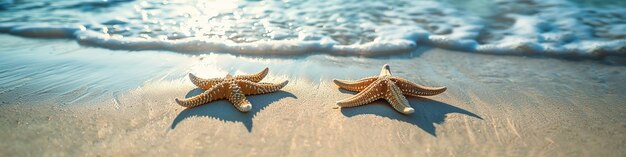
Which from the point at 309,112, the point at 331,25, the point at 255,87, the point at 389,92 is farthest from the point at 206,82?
the point at 331,25

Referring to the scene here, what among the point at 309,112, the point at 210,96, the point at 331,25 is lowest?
the point at 309,112

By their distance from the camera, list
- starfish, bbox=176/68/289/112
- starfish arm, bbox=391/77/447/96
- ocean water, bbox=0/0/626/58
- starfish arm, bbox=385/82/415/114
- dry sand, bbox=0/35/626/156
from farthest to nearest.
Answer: ocean water, bbox=0/0/626/58
starfish arm, bbox=391/77/447/96
starfish, bbox=176/68/289/112
starfish arm, bbox=385/82/415/114
dry sand, bbox=0/35/626/156

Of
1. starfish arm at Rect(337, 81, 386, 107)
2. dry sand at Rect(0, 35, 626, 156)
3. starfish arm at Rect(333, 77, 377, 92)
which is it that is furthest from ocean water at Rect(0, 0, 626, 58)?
starfish arm at Rect(337, 81, 386, 107)

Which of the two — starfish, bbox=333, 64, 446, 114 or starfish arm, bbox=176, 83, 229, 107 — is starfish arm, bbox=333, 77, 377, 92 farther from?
starfish arm, bbox=176, 83, 229, 107

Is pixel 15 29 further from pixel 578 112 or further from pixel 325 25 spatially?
pixel 578 112

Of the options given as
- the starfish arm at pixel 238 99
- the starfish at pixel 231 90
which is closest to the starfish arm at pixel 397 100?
the starfish at pixel 231 90

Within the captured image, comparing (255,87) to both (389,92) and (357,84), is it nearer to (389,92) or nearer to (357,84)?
(357,84)

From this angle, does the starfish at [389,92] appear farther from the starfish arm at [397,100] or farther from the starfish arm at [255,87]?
the starfish arm at [255,87]
